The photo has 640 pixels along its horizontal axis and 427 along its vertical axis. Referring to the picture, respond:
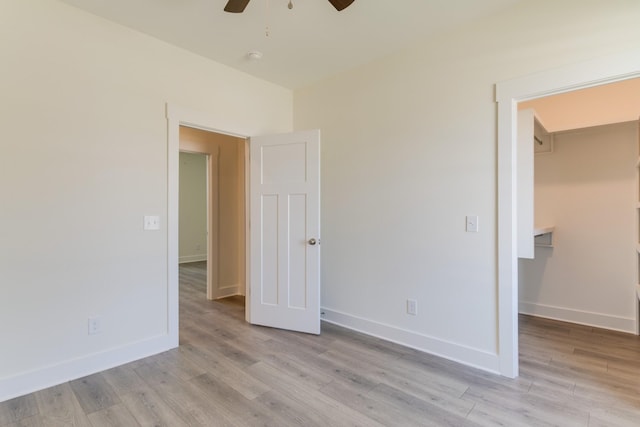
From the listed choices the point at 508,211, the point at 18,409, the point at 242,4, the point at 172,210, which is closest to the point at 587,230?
the point at 508,211

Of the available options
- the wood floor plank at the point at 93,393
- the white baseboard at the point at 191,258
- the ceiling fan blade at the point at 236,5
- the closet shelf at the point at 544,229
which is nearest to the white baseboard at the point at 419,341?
the closet shelf at the point at 544,229

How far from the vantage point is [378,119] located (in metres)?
3.10

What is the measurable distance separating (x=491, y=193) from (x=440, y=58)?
1213mm

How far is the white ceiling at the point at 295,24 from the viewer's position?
229 centimetres

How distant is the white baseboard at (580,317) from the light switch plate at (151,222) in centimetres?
400

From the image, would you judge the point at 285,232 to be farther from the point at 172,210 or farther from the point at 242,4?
the point at 242,4

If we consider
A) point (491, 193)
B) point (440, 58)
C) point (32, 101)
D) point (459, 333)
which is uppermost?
point (440, 58)

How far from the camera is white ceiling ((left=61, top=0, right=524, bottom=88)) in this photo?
7.50ft

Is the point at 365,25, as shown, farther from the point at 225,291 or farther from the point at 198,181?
the point at 198,181

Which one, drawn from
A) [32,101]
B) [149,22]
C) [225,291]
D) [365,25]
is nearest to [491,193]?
[365,25]

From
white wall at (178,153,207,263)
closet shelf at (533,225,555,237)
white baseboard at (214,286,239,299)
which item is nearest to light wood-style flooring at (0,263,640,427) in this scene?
closet shelf at (533,225,555,237)

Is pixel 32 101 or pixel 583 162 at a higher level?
pixel 32 101

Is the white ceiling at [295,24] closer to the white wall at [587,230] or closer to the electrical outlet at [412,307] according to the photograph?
the white wall at [587,230]

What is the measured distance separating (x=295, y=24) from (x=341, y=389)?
273cm
